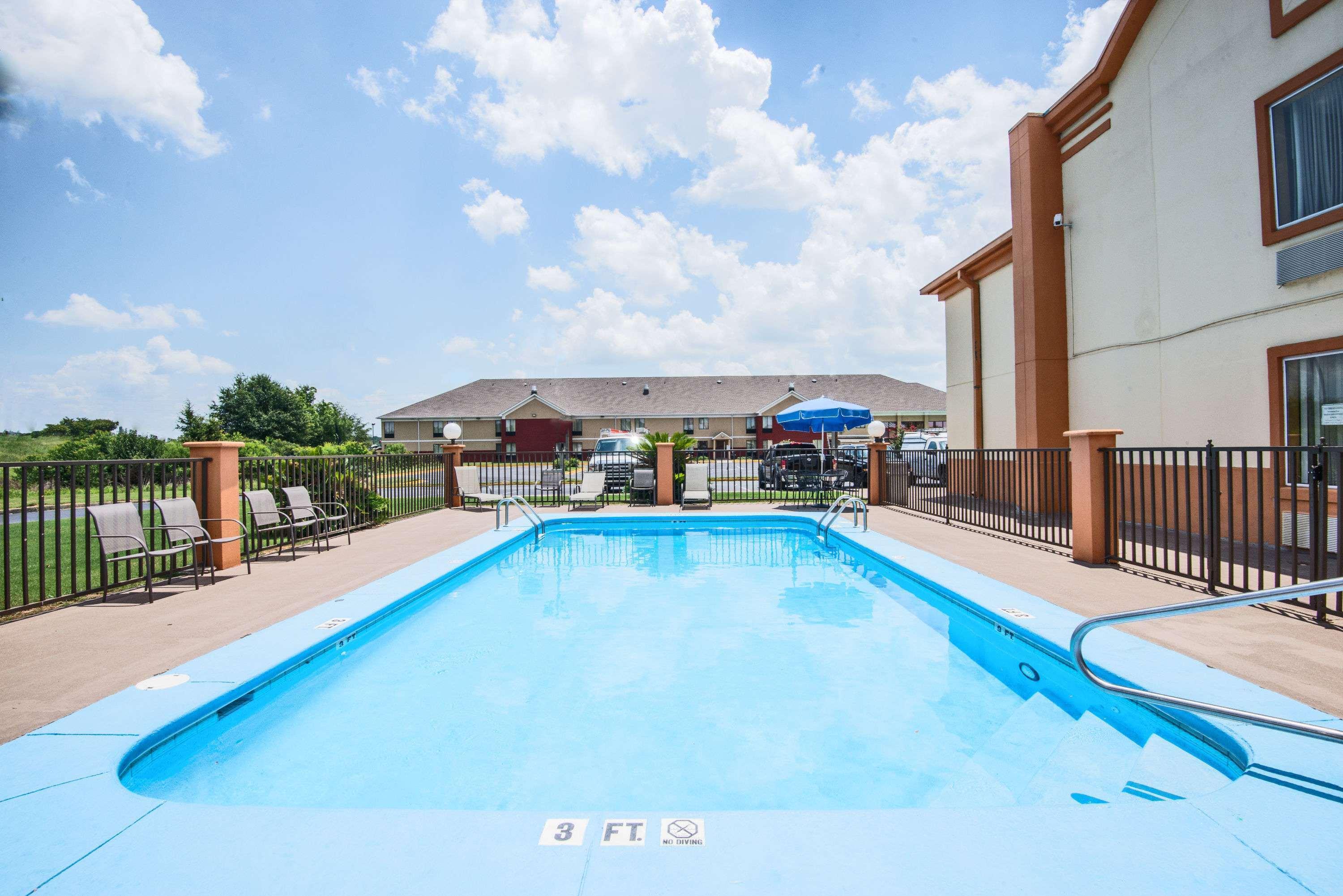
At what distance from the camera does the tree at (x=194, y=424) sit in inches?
1574

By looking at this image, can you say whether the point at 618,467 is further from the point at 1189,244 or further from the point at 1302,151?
the point at 1302,151

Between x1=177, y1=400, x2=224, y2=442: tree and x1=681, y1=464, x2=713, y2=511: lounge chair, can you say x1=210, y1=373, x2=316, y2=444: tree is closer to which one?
x1=177, y1=400, x2=224, y2=442: tree

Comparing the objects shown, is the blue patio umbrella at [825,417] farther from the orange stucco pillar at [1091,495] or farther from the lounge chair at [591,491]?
the orange stucco pillar at [1091,495]

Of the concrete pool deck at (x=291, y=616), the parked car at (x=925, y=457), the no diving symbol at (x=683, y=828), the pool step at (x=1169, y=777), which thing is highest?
the parked car at (x=925, y=457)

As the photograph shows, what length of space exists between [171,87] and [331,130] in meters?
2.73

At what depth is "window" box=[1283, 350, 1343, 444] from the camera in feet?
23.1

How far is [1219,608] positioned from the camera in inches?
108

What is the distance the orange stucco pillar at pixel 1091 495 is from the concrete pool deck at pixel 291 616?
0.94ft

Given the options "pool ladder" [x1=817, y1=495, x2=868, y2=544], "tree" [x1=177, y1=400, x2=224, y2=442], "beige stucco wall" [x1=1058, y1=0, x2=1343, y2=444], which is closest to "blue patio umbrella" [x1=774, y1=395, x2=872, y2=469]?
"pool ladder" [x1=817, y1=495, x2=868, y2=544]

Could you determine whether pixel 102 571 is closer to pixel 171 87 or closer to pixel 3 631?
pixel 3 631

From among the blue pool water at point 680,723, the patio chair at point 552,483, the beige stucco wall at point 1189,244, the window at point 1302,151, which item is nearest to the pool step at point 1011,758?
the blue pool water at point 680,723

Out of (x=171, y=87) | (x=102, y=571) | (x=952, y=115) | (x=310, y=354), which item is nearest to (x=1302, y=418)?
(x=952, y=115)

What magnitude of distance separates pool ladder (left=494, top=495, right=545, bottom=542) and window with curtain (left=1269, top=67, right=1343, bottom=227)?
450 inches

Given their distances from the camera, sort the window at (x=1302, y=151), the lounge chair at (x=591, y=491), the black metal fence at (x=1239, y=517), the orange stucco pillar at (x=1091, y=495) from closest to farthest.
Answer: the black metal fence at (x=1239, y=517), the window at (x=1302, y=151), the orange stucco pillar at (x=1091, y=495), the lounge chair at (x=591, y=491)
